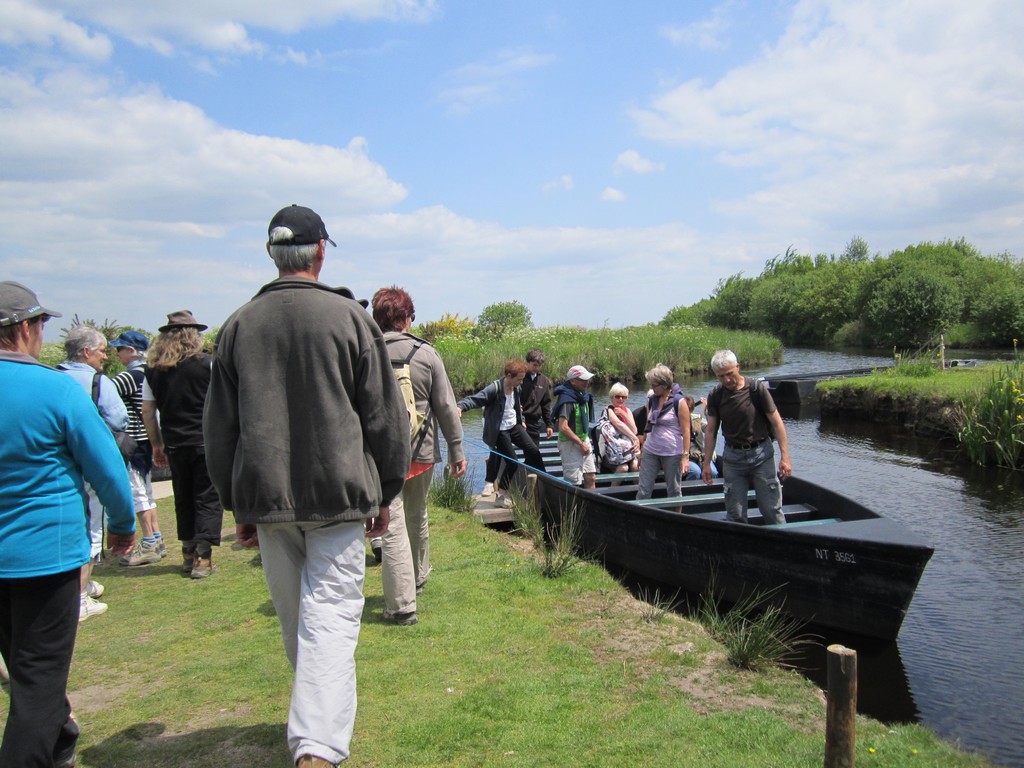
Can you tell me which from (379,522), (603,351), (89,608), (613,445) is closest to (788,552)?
(613,445)

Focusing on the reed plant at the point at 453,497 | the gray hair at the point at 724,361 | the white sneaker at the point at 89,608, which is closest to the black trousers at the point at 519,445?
the reed plant at the point at 453,497

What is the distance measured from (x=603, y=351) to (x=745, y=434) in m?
25.5

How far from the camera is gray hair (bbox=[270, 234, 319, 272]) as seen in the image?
9.64ft

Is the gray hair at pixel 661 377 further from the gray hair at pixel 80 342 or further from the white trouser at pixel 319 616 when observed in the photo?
the white trouser at pixel 319 616

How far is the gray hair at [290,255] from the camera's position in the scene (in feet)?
9.64

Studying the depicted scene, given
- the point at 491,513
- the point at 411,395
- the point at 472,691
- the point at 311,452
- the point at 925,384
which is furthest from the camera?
the point at 925,384

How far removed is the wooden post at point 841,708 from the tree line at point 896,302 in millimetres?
34101

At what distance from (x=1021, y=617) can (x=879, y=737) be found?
457cm

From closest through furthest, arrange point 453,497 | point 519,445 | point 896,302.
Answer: point 453,497 < point 519,445 < point 896,302

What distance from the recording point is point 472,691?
3.98 meters

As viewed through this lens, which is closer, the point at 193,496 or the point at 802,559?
the point at 193,496

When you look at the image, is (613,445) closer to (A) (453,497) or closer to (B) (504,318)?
(A) (453,497)

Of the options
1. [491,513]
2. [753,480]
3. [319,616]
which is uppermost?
[319,616]

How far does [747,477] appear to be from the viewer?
6824mm
